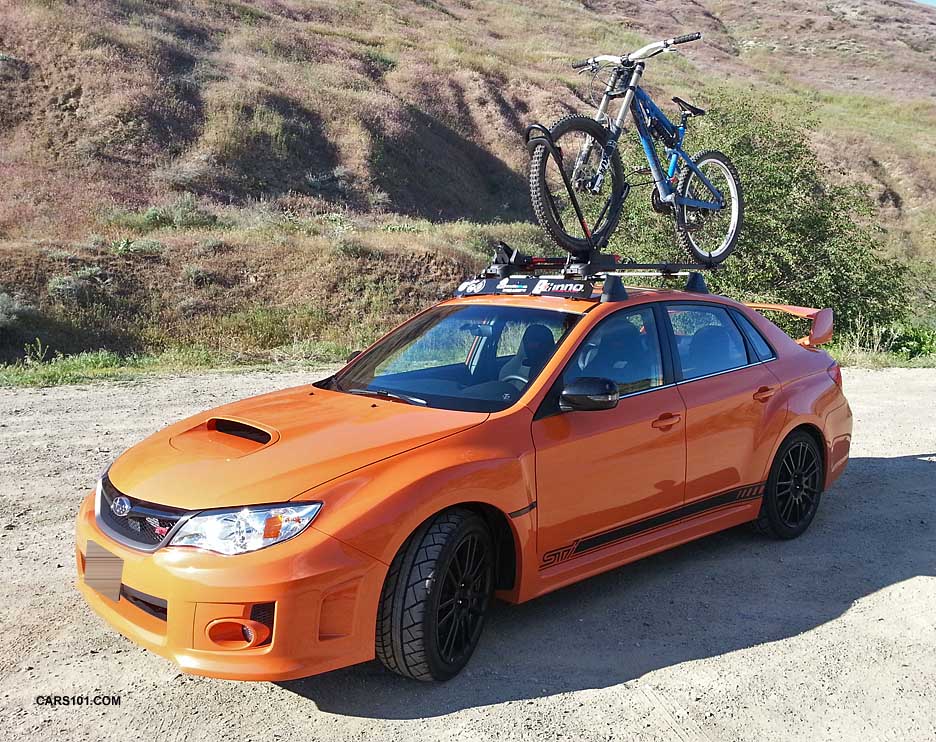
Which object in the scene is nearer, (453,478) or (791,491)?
(453,478)

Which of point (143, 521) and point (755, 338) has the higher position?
point (755, 338)

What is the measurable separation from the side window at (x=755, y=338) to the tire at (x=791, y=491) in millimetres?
515

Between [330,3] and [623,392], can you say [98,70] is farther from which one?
[623,392]

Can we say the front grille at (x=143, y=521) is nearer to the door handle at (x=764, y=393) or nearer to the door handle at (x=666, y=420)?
the door handle at (x=666, y=420)

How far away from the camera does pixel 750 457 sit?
5.43 metres

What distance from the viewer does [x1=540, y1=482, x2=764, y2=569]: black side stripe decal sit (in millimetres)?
4383

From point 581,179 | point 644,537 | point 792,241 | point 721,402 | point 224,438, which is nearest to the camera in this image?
point 224,438

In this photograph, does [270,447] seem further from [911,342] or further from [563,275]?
[911,342]

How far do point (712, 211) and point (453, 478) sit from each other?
5.65 meters

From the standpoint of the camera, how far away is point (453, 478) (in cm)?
384

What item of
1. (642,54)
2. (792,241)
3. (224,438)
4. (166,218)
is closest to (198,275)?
(166,218)

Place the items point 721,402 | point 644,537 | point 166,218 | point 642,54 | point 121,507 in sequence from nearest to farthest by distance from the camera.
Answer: point 121,507
point 644,537
point 721,402
point 642,54
point 166,218

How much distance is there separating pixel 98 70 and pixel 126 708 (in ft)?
111

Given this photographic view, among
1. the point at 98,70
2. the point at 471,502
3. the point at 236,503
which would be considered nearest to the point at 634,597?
the point at 471,502
